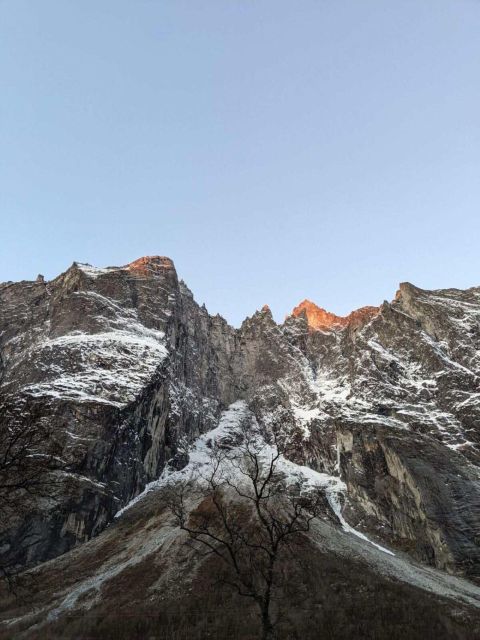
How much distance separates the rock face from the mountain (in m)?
0.49

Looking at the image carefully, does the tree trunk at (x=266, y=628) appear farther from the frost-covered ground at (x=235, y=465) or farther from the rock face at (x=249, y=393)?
the frost-covered ground at (x=235, y=465)

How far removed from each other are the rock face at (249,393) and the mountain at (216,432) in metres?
0.49

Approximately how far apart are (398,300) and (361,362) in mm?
35111

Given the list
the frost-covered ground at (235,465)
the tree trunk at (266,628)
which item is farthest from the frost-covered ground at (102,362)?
the tree trunk at (266,628)

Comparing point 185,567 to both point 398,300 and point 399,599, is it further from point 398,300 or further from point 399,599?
point 398,300

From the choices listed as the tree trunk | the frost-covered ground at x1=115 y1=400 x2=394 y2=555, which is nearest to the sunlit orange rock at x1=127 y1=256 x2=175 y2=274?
the frost-covered ground at x1=115 y1=400 x2=394 y2=555

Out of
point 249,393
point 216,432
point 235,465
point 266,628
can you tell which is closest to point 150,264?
point 249,393

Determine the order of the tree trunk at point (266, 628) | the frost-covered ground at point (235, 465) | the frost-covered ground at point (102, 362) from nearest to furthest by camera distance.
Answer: the tree trunk at point (266, 628)
the frost-covered ground at point (102, 362)
the frost-covered ground at point (235, 465)

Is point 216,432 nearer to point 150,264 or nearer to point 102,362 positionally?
point 102,362

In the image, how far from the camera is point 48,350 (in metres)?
113

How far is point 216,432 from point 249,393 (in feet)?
97.6

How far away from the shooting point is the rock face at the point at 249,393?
86.8 metres

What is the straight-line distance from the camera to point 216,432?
6147 inches

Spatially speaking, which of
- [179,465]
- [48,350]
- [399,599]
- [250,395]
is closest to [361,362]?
[250,395]
